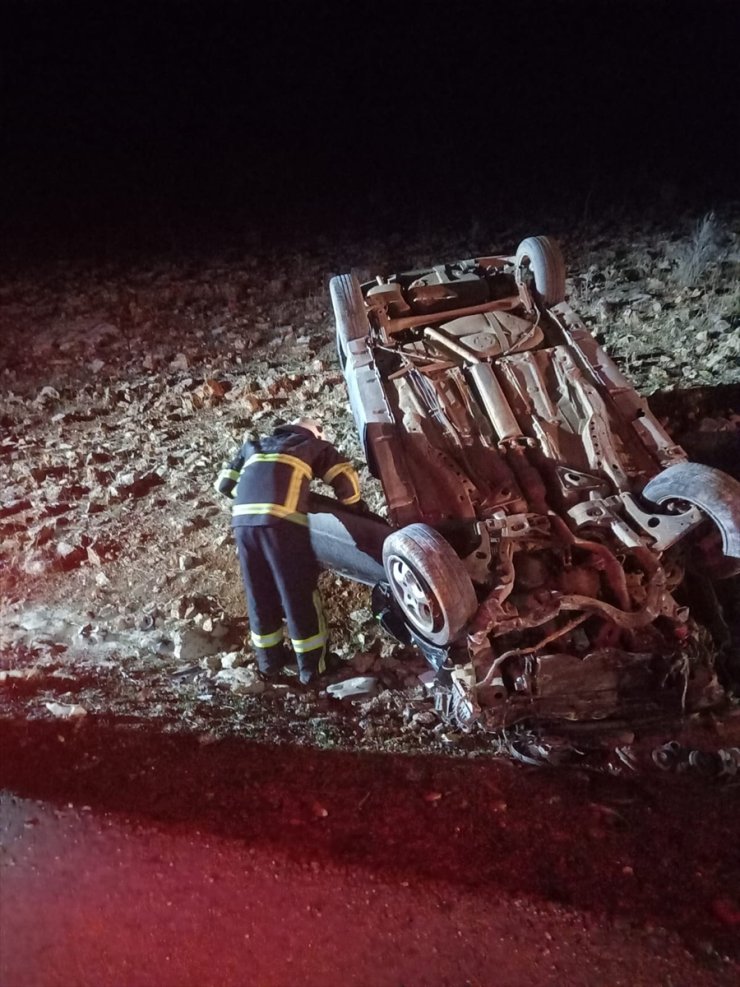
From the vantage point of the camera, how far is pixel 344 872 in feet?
10.4

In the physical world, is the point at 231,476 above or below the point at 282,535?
above

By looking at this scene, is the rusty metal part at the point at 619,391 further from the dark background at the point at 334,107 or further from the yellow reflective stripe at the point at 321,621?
the dark background at the point at 334,107

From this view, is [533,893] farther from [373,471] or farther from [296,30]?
[296,30]

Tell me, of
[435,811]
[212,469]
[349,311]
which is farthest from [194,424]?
[435,811]

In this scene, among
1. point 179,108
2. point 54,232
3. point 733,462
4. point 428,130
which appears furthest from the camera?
point 179,108

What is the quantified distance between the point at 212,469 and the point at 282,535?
6.14 feet

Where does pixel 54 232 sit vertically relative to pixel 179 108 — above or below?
below

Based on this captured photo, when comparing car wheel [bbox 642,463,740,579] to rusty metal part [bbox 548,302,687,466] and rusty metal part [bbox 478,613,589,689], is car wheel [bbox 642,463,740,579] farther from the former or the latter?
rusty metal part [bbox 478,613,589,689]

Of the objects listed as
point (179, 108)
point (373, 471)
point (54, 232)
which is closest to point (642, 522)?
point (373, 471)

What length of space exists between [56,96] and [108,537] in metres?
11.1

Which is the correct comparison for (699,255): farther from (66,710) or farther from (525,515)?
(66,710)

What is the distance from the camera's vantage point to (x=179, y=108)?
528 inches

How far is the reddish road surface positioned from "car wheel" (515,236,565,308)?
10.2 ft

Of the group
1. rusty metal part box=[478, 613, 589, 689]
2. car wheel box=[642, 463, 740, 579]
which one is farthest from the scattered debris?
car wheel box=[642, 463, 740, 579]
